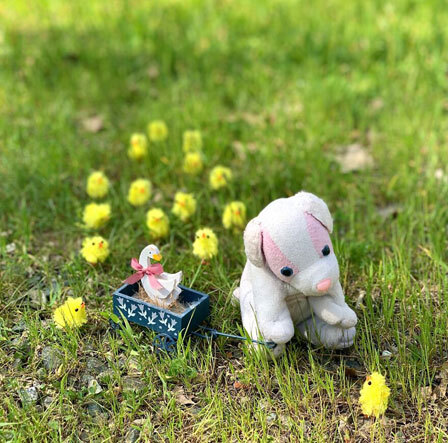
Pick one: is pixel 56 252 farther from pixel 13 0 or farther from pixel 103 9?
pixel 13 0

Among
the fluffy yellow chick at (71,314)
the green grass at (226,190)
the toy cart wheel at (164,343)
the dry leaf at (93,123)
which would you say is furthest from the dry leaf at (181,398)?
the dry leaf at (93,123)

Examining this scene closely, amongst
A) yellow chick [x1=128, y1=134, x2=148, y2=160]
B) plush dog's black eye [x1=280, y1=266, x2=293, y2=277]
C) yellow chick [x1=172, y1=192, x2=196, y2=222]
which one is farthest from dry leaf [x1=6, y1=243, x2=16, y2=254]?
plush dog's black eye [x1=280, y1=266, x2=293, y2=277]

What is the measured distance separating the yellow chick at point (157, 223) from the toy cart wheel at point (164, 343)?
0.69 metres

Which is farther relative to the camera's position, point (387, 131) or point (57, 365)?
point (387, 131)

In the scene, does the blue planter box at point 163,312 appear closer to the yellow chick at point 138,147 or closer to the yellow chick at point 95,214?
the yellow chick at point 95,214

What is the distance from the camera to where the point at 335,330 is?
92.8 inches

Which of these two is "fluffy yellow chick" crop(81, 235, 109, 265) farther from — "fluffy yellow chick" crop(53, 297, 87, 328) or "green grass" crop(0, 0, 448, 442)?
"fluffy yellow chick" crop(53, 297, 87, 328)

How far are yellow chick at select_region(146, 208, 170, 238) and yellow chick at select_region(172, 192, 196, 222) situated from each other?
96 millimetres

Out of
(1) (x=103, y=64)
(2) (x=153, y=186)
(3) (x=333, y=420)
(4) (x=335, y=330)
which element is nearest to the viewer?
(3) (x=333, y=420)

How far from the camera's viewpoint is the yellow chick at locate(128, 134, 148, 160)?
11.7 feet

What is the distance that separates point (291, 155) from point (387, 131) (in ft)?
2.23

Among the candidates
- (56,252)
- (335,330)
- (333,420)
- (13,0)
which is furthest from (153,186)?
(13,0)

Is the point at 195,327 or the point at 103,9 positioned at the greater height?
the point at 103,9

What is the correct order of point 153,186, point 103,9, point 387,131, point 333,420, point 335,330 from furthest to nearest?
point 103,9 → point 387,131 → point 153,186 → point 335,330 → point 333,420
